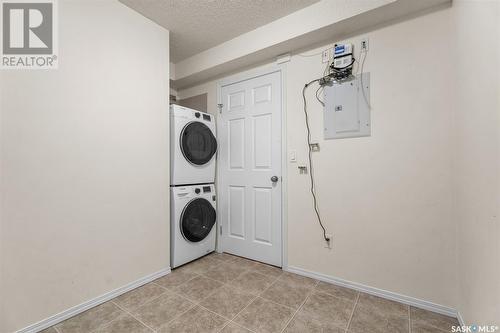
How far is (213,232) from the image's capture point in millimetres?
2736

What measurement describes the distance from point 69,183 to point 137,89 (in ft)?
3.27

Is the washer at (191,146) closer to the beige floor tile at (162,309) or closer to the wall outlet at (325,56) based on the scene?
the beige floor tile at (162,309)

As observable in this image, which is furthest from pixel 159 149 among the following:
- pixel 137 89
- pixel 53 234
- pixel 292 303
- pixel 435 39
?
pixel 435 39

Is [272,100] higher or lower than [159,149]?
higher

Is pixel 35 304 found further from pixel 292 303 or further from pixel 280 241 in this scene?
pixel 280 241

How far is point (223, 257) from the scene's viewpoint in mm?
2627

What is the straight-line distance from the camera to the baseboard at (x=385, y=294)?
1.55 metres

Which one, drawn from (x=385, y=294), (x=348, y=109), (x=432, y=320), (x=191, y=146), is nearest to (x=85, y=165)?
(x=191, y=146)

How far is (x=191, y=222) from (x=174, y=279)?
0.59m

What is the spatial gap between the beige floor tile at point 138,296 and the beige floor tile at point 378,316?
62.3 inches

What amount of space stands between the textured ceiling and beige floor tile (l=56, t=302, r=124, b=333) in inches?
102

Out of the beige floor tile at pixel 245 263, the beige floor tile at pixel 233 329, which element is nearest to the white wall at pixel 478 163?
the beige floor tile at pixel 233 329

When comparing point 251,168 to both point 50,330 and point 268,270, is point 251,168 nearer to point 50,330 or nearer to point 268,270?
point 268,270

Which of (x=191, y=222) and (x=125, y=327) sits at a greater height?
(x=191, y=222)
